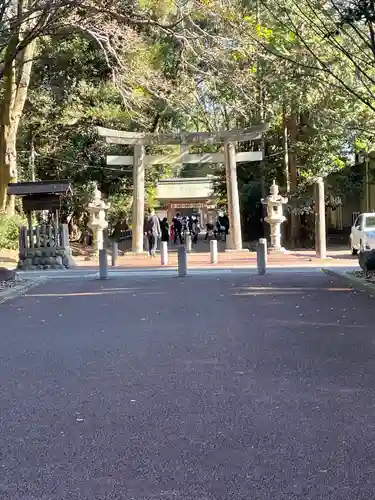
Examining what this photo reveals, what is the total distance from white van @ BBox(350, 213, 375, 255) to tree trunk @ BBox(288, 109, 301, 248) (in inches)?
311

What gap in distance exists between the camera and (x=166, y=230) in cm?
3331

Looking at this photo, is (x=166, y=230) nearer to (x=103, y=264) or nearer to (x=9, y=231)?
(x=9, y=231)

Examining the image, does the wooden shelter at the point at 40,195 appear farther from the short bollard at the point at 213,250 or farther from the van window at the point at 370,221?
the van window at the point at 370,221

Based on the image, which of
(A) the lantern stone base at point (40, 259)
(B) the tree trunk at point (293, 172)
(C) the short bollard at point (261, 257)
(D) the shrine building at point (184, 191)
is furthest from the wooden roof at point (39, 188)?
(D) the shrine building at point (184, 191)

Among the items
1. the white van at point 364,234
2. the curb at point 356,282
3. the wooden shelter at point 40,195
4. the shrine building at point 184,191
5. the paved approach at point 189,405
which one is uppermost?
the shrine building at point 184,191

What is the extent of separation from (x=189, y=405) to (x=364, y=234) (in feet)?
67.9

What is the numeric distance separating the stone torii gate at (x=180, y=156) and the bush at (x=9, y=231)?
15.9ft

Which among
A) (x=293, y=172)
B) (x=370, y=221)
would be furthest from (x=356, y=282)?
(x=293, y=172)

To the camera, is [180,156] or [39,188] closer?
[39,188]

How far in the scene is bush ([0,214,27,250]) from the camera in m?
28.8

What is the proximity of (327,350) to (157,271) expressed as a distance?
1395cm

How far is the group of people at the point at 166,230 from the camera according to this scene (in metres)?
27.6

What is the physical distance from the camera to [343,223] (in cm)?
4875

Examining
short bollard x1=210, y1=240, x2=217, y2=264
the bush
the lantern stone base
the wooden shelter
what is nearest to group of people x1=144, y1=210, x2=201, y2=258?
short bollard x1=210, y1=240, x2=217, y2=264
